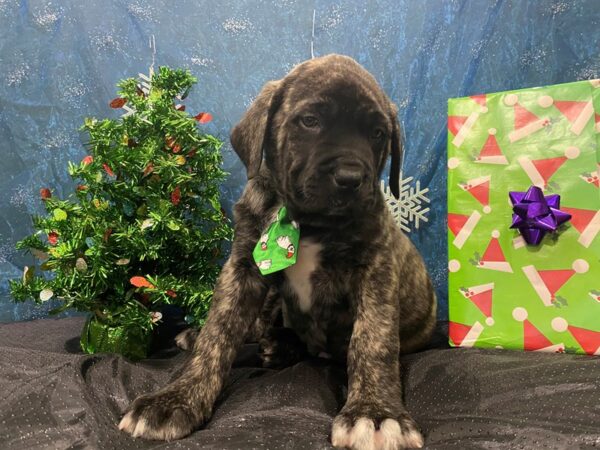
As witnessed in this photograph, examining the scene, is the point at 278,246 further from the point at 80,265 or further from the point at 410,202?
the point at 410,202

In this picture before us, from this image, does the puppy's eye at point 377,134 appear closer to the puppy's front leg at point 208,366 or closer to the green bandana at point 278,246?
the green bandana at point 278,246

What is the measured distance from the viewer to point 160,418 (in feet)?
5.58

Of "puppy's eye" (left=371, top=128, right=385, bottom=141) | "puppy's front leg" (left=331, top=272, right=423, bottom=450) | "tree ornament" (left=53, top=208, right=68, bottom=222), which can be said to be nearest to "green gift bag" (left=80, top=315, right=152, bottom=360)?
"tree ornament" (left=53, top=208, right=68, bottom=222)

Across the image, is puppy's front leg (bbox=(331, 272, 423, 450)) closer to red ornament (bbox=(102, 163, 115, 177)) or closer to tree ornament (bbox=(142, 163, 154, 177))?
tree ornament (bbox=(142, 163, 154, 177))

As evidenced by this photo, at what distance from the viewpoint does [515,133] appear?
2.58 meters

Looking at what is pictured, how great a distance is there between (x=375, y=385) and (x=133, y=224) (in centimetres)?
174

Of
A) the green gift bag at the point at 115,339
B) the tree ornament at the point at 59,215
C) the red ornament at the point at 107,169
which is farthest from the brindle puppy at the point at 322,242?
the tree ornament at the point at 59,215

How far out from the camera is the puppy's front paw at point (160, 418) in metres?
1.67

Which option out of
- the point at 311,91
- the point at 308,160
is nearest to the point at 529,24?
the point at 311,91

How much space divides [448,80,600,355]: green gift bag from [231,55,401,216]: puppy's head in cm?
60

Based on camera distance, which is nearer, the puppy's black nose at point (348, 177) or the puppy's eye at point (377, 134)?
→ the puppy's black nose at point (348, 177)

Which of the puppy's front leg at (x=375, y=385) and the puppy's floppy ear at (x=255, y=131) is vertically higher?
the puppy's floppy ear at (x=255, y=131)

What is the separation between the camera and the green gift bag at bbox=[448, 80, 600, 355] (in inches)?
95.5

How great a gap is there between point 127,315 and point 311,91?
1.63 m
